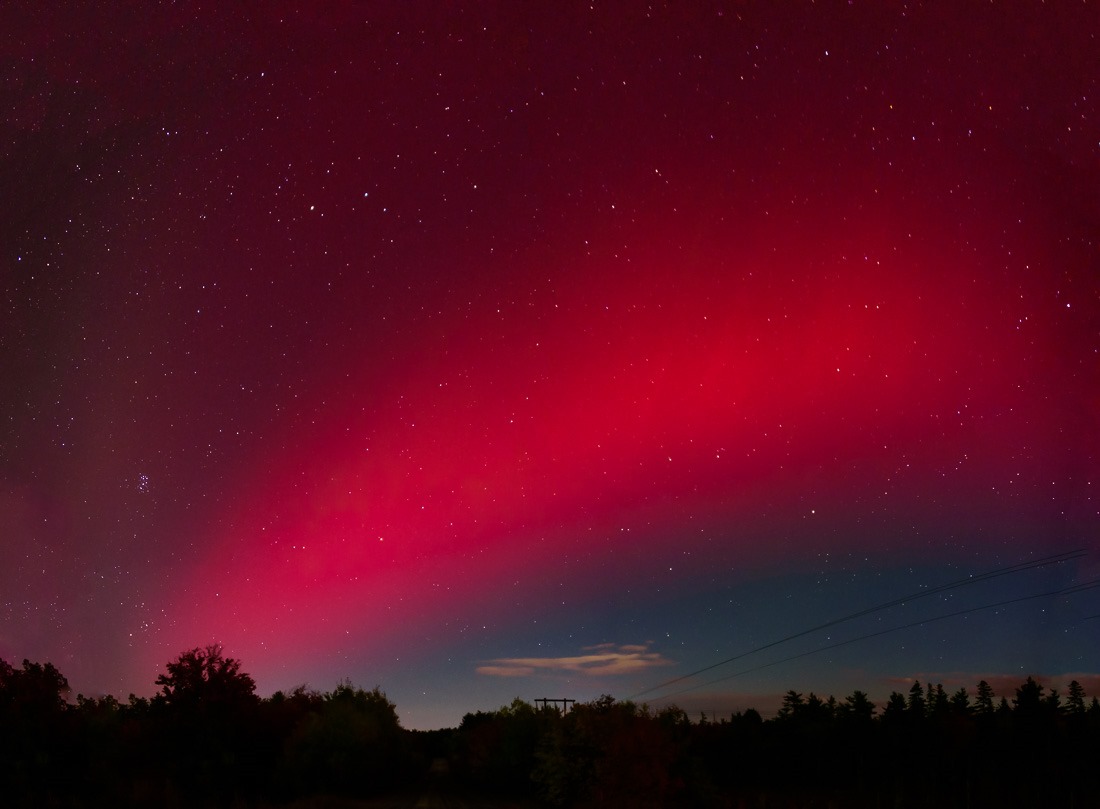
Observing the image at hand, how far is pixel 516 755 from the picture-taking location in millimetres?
54719

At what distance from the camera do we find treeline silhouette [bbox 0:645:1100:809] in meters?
35.5

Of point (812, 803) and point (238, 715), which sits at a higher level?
point (238, 715)

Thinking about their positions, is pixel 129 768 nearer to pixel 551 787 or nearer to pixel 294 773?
pixel 294 773

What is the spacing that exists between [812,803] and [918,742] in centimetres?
2684

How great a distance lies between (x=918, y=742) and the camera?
→ 268 ft

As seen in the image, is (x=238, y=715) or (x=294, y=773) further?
(x=294, y=773)

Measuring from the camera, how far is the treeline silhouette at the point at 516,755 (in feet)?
117

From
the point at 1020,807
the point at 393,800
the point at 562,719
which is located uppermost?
the point at 562,719

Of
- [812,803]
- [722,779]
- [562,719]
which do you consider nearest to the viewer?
[562,719]

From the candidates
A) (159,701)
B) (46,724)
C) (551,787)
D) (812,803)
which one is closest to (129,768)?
(159,701)

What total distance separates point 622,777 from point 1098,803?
48.7 m

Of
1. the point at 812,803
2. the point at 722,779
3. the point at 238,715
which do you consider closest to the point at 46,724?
the point at 238,715

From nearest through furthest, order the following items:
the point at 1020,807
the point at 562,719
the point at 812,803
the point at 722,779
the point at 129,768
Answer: the point at 129,768, the point at 562,719, the point at 812,803, the point at 1020,807, the point at 722,779

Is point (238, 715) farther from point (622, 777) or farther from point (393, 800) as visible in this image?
→ point (622, 777)
